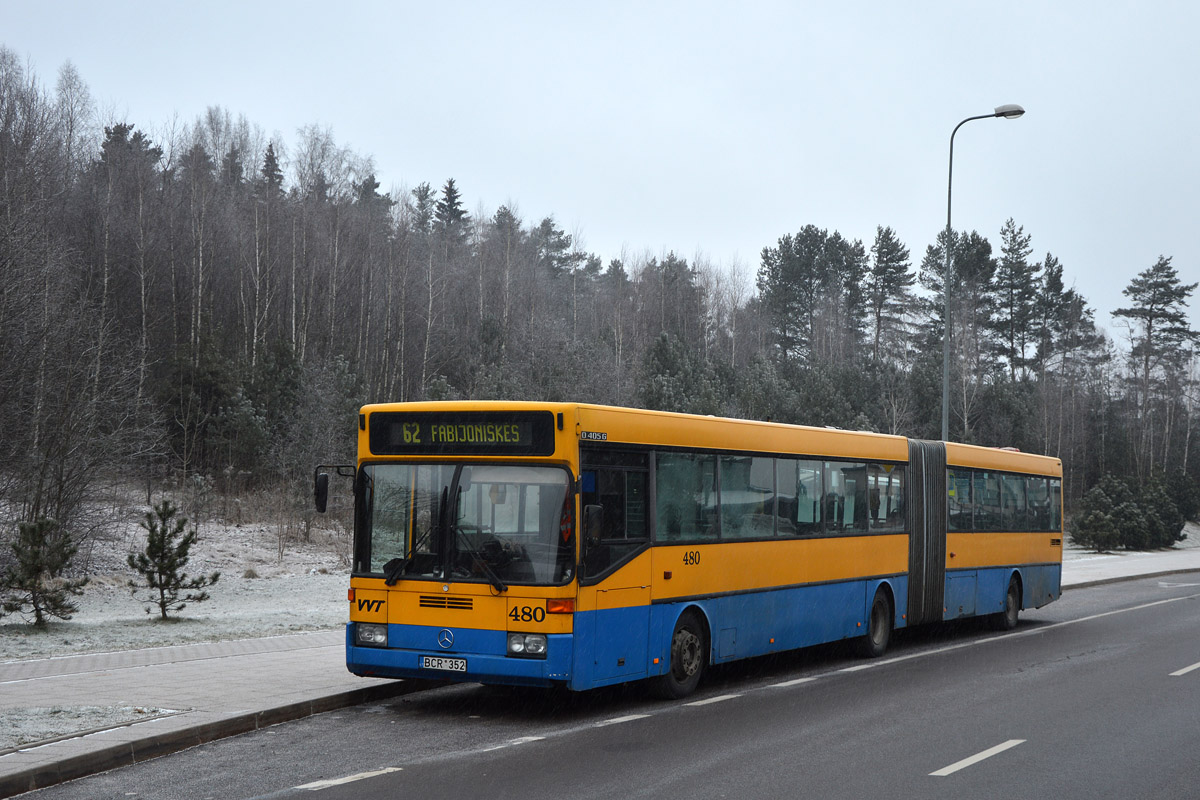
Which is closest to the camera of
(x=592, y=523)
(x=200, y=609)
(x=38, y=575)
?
(x=592, y=523)

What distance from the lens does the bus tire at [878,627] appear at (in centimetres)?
1557

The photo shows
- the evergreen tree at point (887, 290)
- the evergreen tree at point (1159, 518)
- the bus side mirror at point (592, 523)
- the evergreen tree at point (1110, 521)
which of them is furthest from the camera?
the evergreen tree at point (887, 290)

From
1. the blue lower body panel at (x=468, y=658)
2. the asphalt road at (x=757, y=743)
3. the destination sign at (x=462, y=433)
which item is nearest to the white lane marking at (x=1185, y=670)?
the asphalt road at (x=757, y=743)

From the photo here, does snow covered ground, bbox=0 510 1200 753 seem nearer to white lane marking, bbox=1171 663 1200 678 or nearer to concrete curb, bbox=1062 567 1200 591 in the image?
white lane marking, bbox=1171 663 1200 678

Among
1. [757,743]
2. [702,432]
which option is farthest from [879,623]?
[757,743]

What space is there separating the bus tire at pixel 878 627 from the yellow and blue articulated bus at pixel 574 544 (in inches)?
69.2

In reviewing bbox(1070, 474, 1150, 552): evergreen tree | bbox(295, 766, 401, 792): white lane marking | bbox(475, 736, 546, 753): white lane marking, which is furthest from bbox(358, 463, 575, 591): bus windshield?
bbox(1070, 474, 1150, 552): evergreen tree

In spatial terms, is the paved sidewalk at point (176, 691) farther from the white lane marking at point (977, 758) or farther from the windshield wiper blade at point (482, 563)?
the white lane marking at point (977, 758)

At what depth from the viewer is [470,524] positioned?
10422mm

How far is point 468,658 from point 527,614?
0.67 meters

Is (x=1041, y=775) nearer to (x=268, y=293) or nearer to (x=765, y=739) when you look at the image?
(x=765, y=739)

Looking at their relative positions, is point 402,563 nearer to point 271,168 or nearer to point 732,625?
point 732,625

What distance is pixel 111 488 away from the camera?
25.7 metres

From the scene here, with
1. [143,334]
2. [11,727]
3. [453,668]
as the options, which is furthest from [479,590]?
[143,334]
